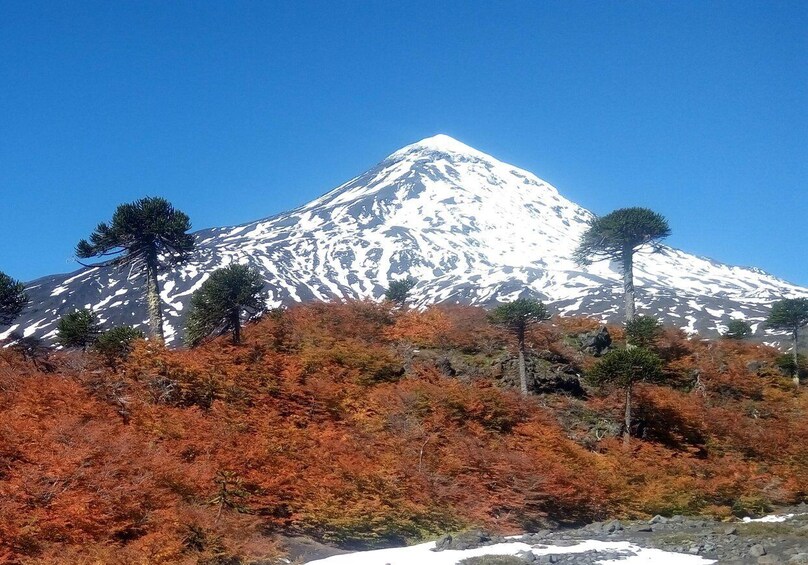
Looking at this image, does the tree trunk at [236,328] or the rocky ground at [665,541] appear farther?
the tree trunk at [236,328]

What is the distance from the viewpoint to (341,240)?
175 meters

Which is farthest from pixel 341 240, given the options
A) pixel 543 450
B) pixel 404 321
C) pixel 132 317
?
pixel 543 450

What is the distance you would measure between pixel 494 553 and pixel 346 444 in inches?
201

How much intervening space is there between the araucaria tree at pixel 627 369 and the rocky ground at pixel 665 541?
193 inches

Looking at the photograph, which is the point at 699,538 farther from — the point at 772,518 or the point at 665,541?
the point at 772,518

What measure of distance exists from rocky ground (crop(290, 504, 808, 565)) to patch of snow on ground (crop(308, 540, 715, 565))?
1.8 inches

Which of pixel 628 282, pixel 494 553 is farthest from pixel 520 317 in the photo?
pixel 628 282

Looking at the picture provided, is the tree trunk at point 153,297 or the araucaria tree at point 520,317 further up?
the tree trunk at point 153,297

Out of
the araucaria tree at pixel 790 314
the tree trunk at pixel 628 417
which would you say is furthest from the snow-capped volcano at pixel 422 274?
the tree trunk at pixel 628 417

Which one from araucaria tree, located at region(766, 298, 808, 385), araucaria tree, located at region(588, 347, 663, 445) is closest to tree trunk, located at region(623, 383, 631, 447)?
araucaria tree, located at region(588, 347, 663, 445)

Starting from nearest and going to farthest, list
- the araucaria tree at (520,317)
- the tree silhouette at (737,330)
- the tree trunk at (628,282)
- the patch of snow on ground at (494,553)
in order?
the patch of snow on ground at (494,553), the araucaria tree at (520,317), the tree trunk at (628,282), the tree silhouette at (737,330)

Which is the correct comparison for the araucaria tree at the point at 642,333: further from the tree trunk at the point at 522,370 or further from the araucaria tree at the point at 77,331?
the araucaria tree at the point at 77,331

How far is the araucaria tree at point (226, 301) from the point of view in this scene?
24.3 m

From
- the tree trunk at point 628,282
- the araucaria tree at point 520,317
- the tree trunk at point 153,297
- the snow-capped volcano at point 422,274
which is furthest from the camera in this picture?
the snow-capped volcano at point 422,274
